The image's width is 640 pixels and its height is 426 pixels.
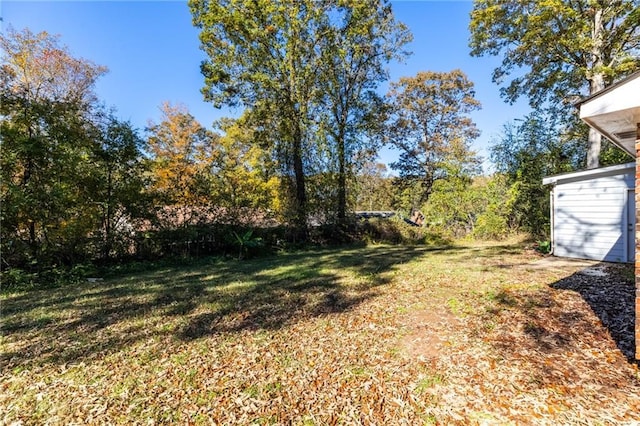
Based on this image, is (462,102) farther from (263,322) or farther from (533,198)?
(263,322)

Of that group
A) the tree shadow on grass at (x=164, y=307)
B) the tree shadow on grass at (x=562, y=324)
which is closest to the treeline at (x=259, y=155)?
the tree shadow on grass at (x=164, y=307)

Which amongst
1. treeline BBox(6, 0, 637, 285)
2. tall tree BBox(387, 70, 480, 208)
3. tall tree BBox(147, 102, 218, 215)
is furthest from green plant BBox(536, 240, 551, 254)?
tall tree BBox(147, 102, 218, 215)

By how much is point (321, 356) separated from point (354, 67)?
13714mm

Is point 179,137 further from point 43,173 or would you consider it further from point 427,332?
point 427,332

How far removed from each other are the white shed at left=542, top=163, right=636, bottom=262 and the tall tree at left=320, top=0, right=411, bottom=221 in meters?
7.56

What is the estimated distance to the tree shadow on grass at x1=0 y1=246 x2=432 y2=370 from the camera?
3316 millimetres

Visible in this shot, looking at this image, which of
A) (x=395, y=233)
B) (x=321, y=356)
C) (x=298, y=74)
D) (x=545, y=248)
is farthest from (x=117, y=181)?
(x=545, y=248)

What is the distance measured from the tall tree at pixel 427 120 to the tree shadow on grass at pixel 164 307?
15.5 meters

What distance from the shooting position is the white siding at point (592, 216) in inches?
260

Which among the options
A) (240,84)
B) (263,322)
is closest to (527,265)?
(263,322)

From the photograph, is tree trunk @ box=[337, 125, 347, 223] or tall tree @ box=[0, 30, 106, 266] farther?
tree trunk @ box=[337, 125, 347, 223]

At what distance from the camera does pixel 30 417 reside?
2.14m

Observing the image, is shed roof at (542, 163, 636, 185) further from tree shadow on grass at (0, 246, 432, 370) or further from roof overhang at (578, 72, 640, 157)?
roof overhang at (578, 72, 640, 157)

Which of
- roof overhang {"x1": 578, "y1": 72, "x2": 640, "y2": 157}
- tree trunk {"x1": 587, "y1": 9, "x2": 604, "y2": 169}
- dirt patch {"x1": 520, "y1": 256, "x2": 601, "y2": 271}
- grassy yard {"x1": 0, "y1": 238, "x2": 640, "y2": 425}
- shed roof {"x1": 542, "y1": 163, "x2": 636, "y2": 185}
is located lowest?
dirt patch {"x1": 520, "y1": 256, "x2": 601, "y2": 271}
